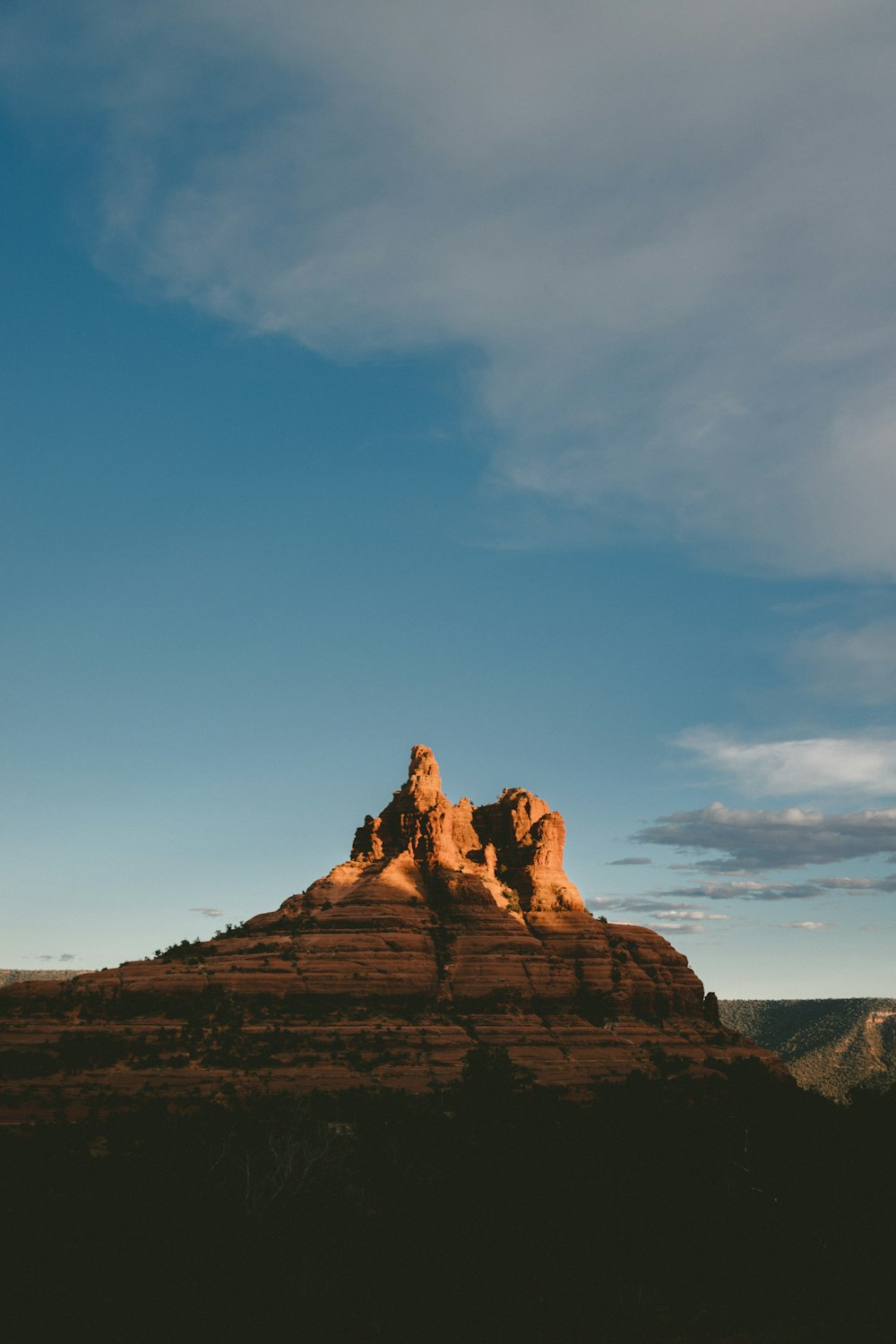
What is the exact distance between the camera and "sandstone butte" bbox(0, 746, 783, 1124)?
254ft

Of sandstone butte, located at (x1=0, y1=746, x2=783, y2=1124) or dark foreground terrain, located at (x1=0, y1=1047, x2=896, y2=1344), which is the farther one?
sandstone butte, located at (x1=0, y1=746, x2=783, y2=1124)

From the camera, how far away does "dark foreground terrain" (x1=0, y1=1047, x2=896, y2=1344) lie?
38.2 m

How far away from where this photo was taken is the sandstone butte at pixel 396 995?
7731 cm

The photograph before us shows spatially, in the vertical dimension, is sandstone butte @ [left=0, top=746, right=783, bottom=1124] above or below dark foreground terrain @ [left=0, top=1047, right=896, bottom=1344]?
above

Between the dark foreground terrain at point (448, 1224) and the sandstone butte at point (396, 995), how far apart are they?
677 centimetres

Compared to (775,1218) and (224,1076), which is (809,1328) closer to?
(775,1218)

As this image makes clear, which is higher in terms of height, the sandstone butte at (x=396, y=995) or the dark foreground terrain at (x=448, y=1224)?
the sandstone butte at (x=396, y=995)

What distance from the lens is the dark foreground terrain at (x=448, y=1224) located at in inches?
1506

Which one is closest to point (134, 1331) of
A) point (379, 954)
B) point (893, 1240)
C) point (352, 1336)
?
point (352, 1336)

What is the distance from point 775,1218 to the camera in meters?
52.8

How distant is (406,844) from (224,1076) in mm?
44035

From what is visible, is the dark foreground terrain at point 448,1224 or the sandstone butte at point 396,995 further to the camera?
the sandstone butte at point 396,995

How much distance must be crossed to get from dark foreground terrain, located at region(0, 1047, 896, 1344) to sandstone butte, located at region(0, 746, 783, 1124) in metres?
6.77

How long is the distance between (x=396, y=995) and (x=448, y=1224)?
43.4 meters
